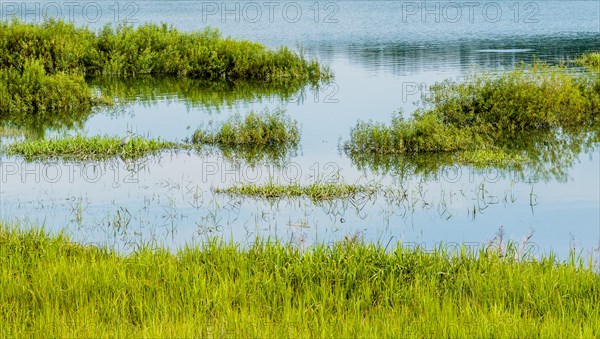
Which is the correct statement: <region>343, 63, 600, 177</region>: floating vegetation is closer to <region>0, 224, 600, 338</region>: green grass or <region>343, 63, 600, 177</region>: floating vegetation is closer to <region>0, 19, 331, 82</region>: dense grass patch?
<region>0, 224, 600, 338</region>: green grass

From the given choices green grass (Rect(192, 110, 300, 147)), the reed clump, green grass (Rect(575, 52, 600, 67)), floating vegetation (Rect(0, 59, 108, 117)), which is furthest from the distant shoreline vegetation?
green grass (Rect(192, 110, 300, 147))

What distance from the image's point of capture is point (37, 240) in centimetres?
1164

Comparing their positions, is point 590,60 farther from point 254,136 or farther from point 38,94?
point 38,94

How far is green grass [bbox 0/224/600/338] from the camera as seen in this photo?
27.3 feet

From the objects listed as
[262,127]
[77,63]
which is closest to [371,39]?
[77,63]

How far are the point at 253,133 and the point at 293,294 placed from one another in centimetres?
1226

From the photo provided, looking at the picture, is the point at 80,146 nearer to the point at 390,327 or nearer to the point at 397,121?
the point at 397,121

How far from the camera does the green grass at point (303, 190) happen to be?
16828mm

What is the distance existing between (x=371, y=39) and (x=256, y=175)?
39.9 metres

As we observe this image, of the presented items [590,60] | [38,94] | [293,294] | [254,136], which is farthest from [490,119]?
[590,60]

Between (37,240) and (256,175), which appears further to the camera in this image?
(256,175)

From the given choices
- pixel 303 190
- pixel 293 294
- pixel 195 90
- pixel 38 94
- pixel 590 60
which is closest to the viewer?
pixel 293 294

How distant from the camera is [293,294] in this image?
32.4ft

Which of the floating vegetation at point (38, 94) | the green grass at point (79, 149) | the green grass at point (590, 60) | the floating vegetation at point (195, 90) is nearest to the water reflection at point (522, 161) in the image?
the green grass at point (79, 149)
